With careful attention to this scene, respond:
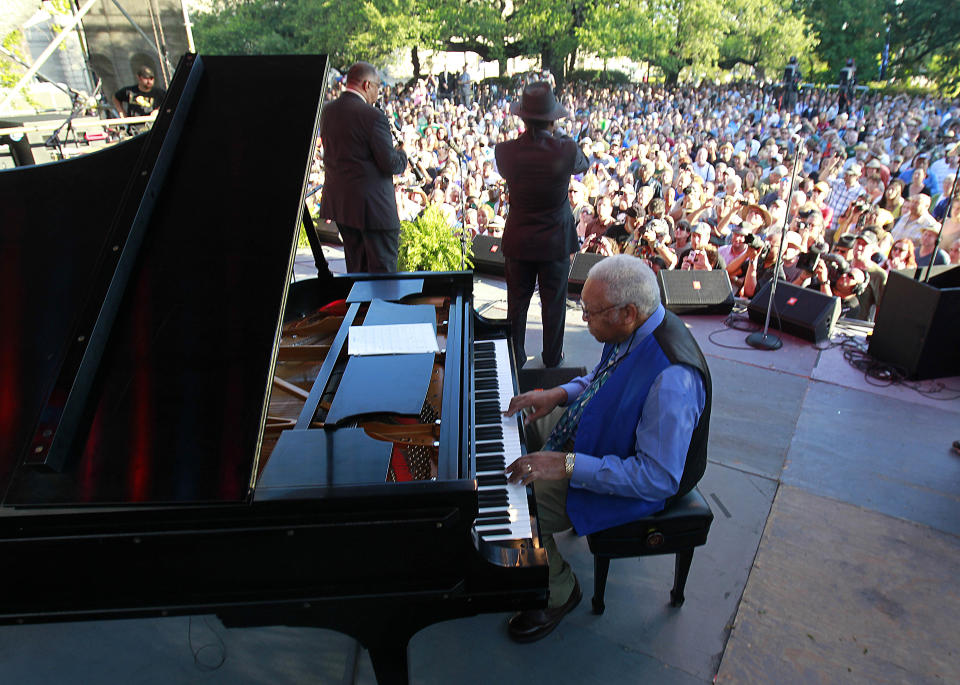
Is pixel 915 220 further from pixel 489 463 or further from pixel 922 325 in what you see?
pixel 489 463

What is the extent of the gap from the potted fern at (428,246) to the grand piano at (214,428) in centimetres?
356

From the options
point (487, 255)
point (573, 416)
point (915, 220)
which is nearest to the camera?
point (573, 416)

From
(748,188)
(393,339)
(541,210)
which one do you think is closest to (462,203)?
(541,210)

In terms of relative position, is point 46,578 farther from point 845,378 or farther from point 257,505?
point 845,378

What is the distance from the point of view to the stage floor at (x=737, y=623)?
245cm

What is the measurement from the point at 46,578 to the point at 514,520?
1.40 m

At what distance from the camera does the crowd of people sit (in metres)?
6.69

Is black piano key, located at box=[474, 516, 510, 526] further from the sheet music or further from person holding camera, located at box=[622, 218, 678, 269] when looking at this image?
person holding camera, located at box=[622, 218, 678, 269]

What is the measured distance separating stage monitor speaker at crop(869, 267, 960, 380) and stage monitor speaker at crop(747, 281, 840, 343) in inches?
17.0

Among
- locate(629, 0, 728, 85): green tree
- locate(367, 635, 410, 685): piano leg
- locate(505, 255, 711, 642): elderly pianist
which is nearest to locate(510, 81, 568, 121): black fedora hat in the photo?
locate(505, 255, 711, 642): elderly pianist

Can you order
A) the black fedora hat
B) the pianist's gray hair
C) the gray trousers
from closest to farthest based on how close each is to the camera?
1. the pianist's gray hair
2. the gray trousers
3. the black fedora hat

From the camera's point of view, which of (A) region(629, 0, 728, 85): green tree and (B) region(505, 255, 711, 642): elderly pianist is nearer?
(B) region(505, 255, 711, 642): elderly pianist

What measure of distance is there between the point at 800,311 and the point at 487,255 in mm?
3475

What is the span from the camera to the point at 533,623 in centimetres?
255
